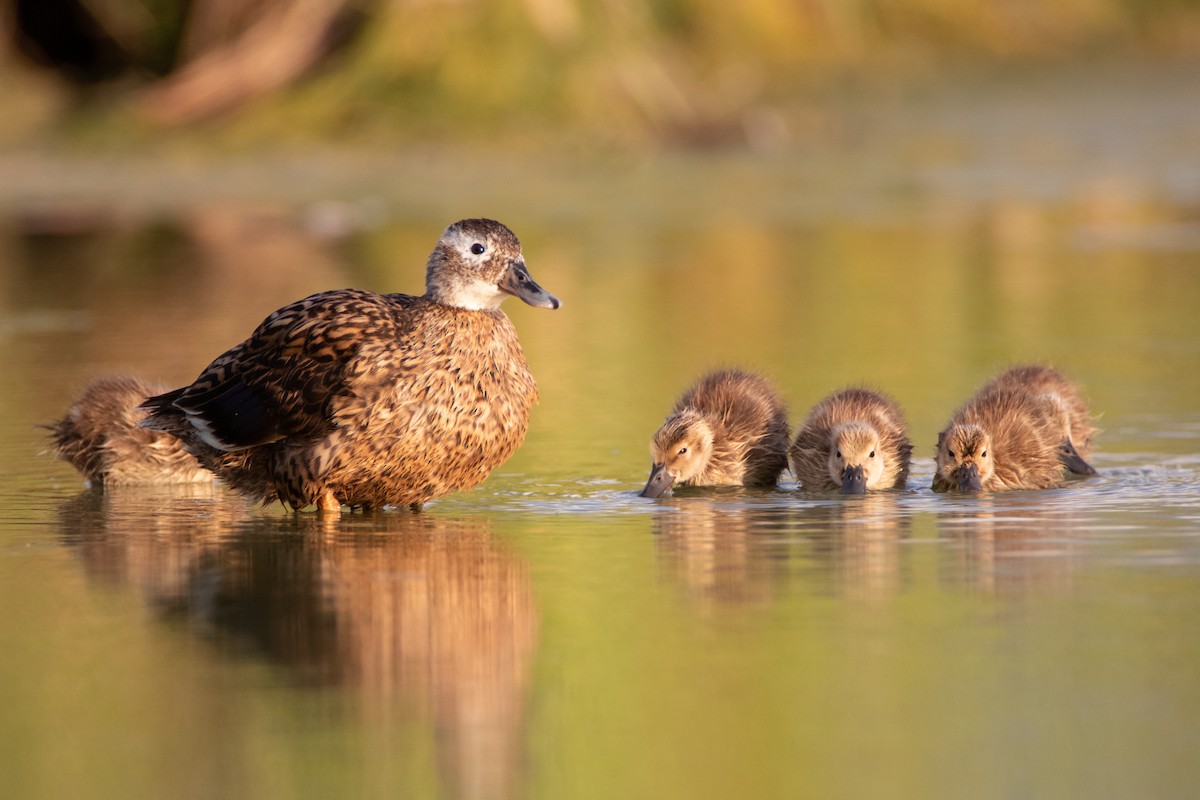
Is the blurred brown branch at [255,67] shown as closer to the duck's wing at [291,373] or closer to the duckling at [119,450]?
the duckling at [119,450]

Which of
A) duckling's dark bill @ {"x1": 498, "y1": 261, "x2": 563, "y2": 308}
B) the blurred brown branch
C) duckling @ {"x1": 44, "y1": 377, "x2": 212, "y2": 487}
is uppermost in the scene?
the blurred brown branch

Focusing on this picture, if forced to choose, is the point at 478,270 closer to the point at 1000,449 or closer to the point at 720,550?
the point at 720,550

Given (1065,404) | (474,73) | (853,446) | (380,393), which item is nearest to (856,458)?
(853,446)

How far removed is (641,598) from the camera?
573 centimetres

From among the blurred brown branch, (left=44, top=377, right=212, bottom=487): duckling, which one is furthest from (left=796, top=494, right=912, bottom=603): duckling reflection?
the blurred brown branch

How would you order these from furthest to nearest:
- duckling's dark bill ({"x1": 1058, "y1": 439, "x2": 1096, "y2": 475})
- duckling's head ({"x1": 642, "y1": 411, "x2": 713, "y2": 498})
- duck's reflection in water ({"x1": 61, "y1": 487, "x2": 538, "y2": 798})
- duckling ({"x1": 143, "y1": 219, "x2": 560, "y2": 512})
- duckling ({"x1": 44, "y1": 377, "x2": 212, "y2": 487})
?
duckling ({"x1": 44, "y1": 377, "x2": 212, "y2": 487}), duckling's dark bill ({"x1": 1058, "y1": 439, "x2": 1096, "y2": 475}), duckling's head ({"x1": 642, "y1": 411, "x2": 713, "y2": 498}), duckling ({"x1": 143, "y1": 219, "x2": 560, "y2": 512}), duck's reflection in water ({"x1": 61, "y1": 487, "x2": 538, "y2": 798})

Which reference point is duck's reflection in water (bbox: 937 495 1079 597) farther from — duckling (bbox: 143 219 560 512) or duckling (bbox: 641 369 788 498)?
duckling (bbox: 143 219 560 512)

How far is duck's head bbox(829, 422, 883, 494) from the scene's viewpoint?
745 centimetres

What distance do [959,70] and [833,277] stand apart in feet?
33.4

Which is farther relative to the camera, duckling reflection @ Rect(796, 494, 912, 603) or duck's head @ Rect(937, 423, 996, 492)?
duck's head @ Rect(937, 423, 996, 492)

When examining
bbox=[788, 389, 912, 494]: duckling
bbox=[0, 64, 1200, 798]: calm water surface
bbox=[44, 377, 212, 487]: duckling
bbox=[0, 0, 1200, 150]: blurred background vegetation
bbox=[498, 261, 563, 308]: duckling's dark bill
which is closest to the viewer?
bbox=[0, 64, 1200, 798]: calm water surface

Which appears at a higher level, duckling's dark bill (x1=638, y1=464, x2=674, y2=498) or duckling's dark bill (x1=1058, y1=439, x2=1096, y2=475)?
duckling's dark bill (x1=1058, y1=439, x2=1096, y2=475)

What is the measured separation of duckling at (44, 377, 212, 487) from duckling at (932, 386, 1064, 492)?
2.70 m

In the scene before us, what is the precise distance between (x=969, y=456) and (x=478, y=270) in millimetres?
1702
